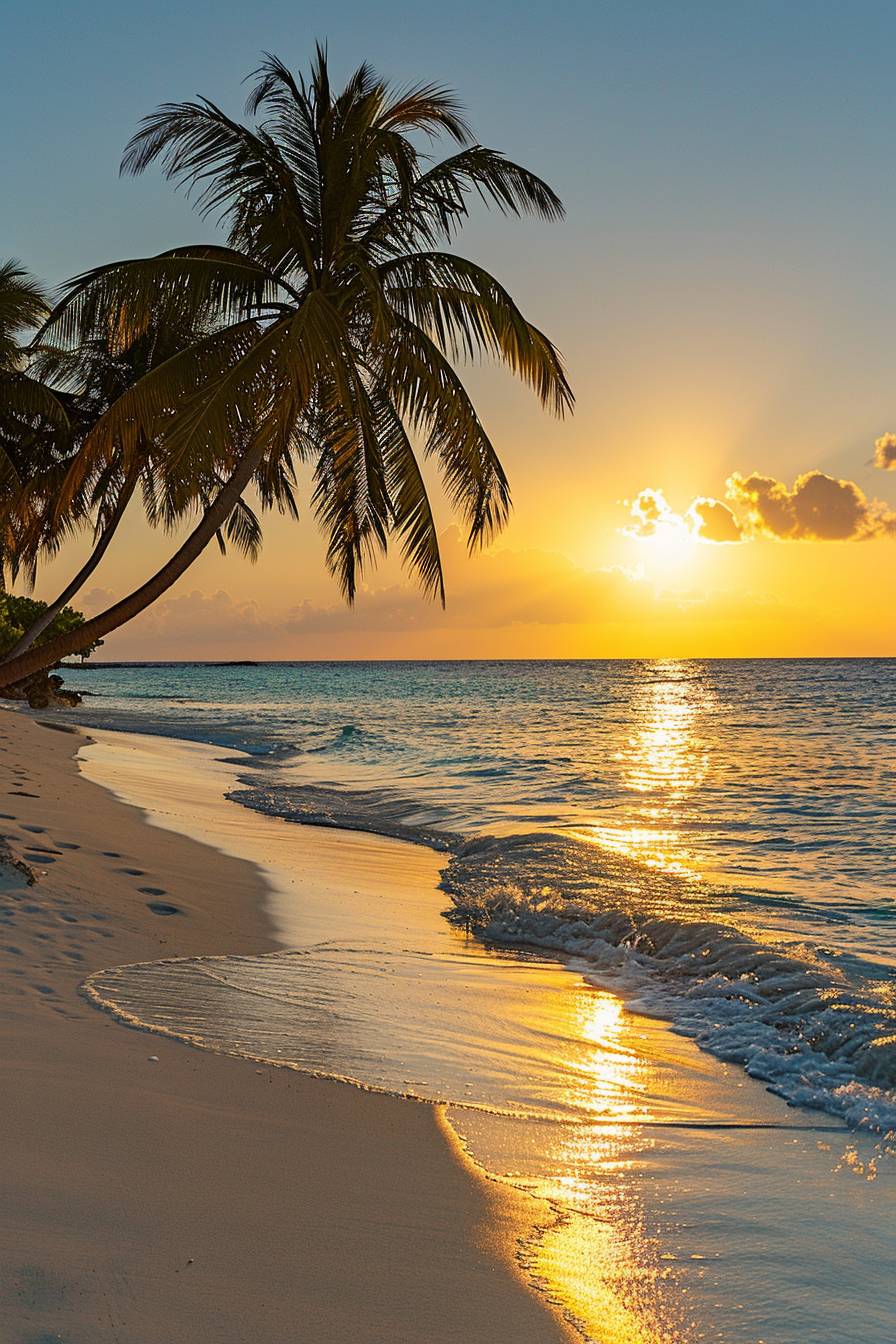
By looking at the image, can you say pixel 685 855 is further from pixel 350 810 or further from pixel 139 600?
pixel 139 600

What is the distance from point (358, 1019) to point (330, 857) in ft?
21.9

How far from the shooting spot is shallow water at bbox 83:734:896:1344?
3.30 m

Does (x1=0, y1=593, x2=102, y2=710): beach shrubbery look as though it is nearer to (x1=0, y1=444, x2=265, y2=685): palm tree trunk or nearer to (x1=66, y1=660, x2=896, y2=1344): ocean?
(x1=66, y1=660, x2=896, y2=1344): ocean

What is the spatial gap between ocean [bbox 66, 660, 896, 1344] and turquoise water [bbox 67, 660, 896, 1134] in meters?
0.05

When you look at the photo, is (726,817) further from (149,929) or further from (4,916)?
(4,916)

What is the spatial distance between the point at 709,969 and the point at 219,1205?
5416 millimetres

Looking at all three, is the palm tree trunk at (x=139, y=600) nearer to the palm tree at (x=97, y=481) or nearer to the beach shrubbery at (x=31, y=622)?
the palm tree at (x=97, y=481)

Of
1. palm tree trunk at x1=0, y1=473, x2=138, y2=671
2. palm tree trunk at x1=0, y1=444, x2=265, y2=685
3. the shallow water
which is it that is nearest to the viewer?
the shallow water

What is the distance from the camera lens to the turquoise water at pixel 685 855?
674 cm

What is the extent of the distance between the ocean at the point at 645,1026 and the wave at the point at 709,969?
1.1 inches

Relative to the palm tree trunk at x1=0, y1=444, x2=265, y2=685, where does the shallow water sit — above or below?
below

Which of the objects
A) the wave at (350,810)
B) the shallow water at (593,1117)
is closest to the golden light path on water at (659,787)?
the wave at (350,810)

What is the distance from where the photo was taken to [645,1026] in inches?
265

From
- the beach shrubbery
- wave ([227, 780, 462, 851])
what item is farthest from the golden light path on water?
the beach shrubbery
